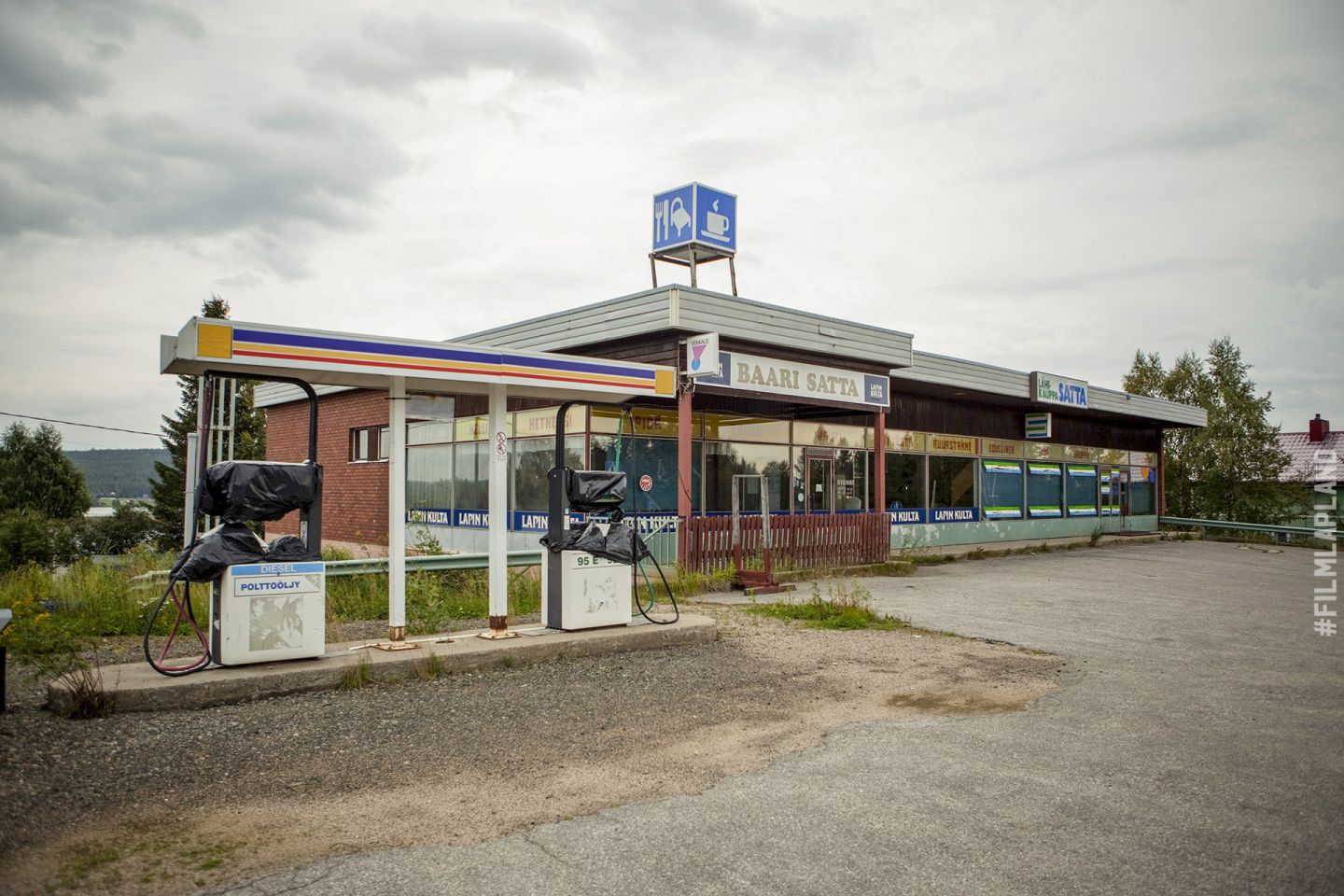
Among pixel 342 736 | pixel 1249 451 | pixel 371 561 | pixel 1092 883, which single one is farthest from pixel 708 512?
pixel 1249 451

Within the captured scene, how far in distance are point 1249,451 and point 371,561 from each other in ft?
114

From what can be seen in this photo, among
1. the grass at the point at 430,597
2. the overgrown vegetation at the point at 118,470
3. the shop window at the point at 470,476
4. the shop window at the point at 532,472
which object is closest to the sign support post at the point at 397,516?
the grass at the point at 430,597

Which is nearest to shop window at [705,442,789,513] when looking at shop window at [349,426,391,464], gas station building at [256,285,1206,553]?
gas station building at [256,285,1206,553]

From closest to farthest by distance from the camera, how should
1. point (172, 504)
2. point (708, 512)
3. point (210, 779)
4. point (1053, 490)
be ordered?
1. point (210, 779)
2. point (708, 512)
3. point (1053, 490)
4. point (172, 504)

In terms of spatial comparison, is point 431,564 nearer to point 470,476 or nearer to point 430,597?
point 430,597

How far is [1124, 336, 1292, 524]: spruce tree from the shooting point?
112 feet

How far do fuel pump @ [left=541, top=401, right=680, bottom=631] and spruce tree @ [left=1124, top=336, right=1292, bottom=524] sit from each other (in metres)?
32.2

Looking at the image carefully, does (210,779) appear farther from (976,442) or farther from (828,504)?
(976,442)

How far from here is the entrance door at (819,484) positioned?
2136cm

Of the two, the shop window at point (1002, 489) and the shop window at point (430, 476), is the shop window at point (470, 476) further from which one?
the shop window at point (1002, 489)

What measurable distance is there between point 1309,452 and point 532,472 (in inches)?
1788

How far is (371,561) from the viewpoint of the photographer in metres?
12.5

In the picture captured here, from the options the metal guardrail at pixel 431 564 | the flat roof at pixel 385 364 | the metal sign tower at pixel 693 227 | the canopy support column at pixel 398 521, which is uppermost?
the metal sign tower at pixel 693 227

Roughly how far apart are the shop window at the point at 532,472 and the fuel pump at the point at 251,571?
33.9 ft
